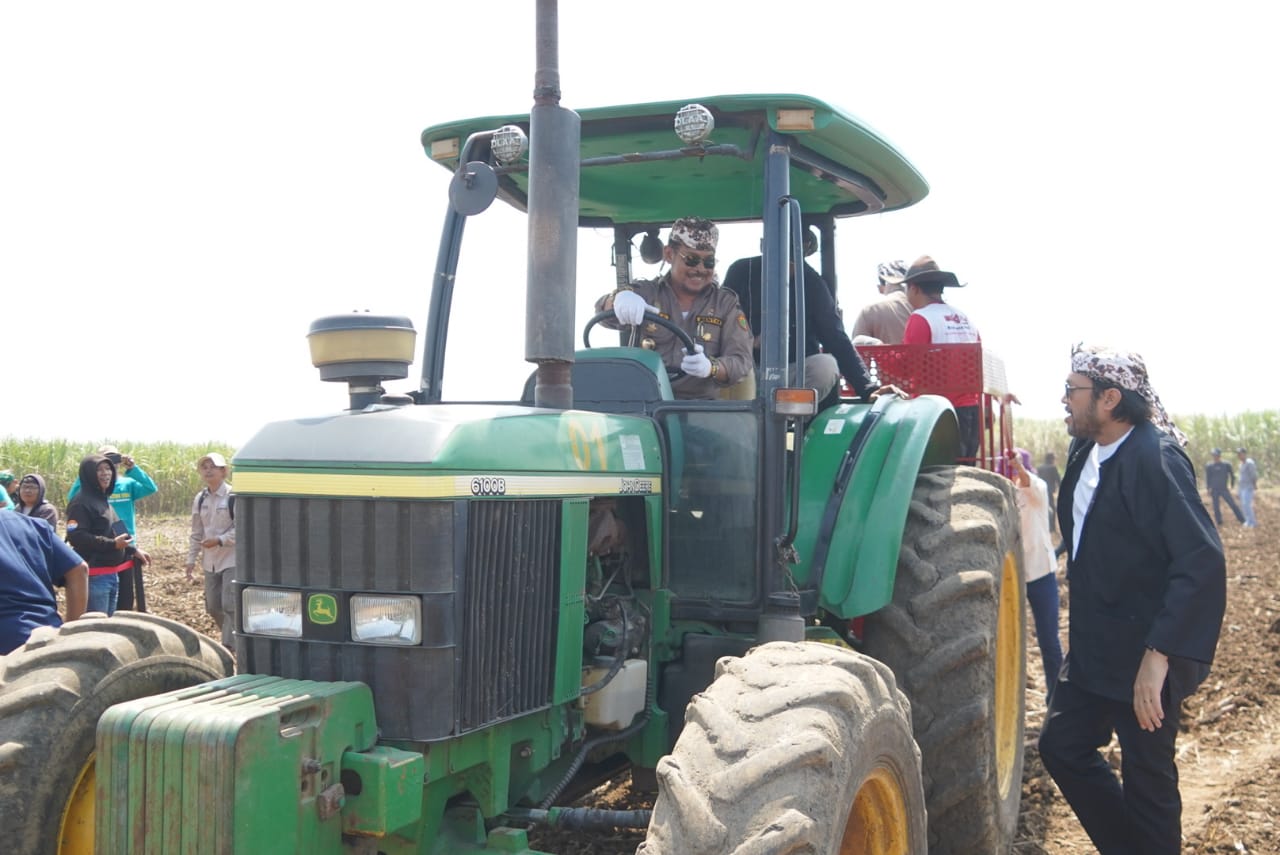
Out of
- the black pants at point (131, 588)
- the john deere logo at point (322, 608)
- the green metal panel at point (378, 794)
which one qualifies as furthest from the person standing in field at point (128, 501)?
the green metal panel at point (378, 794)

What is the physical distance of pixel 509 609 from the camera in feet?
10.5

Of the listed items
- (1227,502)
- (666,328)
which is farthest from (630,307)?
(1227,502)

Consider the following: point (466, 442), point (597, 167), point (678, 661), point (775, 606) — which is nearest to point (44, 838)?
point (466, 442)

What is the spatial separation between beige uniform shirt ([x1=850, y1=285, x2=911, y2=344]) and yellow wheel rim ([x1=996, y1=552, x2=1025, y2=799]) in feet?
7.45

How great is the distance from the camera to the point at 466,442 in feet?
9.93

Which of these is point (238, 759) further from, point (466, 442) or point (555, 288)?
point (555, 288)

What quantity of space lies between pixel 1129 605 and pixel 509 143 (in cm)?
274

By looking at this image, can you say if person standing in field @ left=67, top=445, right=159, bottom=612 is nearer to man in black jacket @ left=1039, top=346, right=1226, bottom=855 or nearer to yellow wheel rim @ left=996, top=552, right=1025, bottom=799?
yellow wheel rim @ left=996, top=552, right=1025, bottom=799

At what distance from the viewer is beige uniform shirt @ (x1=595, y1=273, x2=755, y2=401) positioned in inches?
171

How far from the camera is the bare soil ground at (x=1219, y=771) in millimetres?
4716

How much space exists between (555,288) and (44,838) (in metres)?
2.13

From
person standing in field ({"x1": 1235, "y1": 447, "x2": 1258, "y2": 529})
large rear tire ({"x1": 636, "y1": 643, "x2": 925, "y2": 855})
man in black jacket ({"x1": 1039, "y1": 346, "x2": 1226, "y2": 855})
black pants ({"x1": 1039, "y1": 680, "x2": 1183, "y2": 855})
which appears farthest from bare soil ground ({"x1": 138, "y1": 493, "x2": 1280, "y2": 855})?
person standing in field ({"x1": 1235, "y1": 447, "x2": 1258, "y2": 529})

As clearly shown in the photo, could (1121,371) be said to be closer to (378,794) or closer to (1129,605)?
(1129,605)

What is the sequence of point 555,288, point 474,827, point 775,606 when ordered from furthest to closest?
point 775,606, point 555,288, point 474,827
